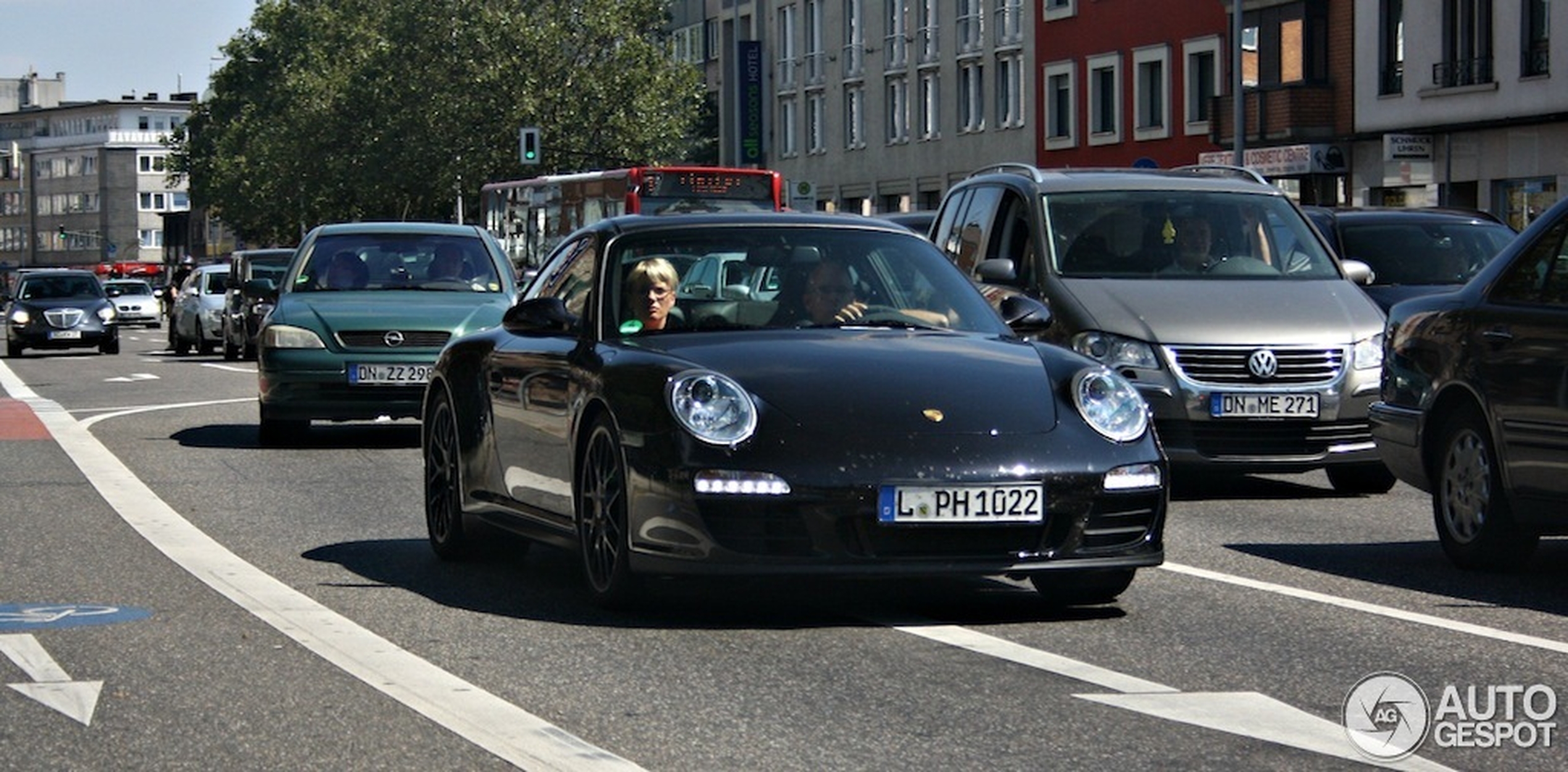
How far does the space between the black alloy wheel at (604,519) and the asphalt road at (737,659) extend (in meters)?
0.12

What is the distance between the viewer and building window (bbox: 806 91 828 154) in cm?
8269

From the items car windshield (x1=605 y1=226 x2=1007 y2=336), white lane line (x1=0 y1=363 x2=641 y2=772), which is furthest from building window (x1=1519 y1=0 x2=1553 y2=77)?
→ car windshield (x1=605 y1=226 x2=1007 y2=336)

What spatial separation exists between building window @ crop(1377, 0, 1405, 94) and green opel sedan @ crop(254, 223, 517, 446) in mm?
33945

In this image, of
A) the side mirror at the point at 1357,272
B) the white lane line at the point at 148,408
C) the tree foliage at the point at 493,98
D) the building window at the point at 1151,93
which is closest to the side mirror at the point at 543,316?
the side mirror at the point at 1357,272

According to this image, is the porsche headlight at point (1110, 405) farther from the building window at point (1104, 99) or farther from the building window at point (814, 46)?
the building window at point (814, 46)

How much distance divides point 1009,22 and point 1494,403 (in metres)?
59.6

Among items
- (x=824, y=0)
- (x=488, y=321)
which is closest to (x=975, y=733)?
(x=488, y=321)

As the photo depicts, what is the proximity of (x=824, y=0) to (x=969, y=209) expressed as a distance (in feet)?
213

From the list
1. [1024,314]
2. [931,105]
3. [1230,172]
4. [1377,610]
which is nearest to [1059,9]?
[931,105]

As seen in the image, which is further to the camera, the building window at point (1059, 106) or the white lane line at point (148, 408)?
the building window at point (1059, 106)

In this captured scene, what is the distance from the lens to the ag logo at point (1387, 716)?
666cm

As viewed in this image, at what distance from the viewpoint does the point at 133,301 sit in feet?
284

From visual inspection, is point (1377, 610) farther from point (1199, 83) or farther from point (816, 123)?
point (816, 123)

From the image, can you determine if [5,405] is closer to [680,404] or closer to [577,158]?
[680,404]
